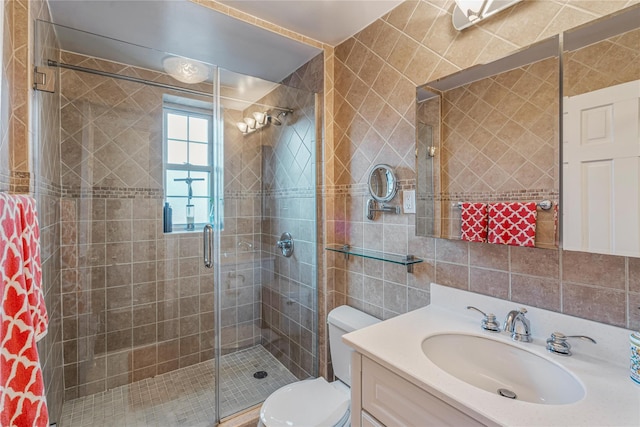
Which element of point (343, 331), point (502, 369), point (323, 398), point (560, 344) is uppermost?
point (560, 344)

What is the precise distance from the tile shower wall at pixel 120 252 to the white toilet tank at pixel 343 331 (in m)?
1.03

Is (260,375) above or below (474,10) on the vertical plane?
below

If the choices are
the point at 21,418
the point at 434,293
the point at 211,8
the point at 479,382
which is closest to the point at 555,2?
the point at 434,293

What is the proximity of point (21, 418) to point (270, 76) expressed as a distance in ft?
7.71

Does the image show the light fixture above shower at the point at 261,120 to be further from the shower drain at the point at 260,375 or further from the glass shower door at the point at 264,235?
the shower drain at the point at 260,375

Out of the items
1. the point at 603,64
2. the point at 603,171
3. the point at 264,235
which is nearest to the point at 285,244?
the point at 264,235

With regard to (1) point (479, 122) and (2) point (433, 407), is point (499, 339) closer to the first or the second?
(2) point (433, 407)

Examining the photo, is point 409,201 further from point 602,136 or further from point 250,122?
point 250,122

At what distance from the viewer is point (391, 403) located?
0.91 metres

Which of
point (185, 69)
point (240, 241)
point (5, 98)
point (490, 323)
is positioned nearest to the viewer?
point (5, 98)

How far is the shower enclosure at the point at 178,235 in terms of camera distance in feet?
5.92

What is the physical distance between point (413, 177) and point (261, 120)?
114cm

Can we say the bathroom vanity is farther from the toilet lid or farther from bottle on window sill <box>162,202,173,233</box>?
bottle on window sill <box>162,202,173,233</box>

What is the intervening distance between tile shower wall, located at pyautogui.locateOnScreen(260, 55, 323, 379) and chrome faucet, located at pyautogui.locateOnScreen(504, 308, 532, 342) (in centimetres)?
118
